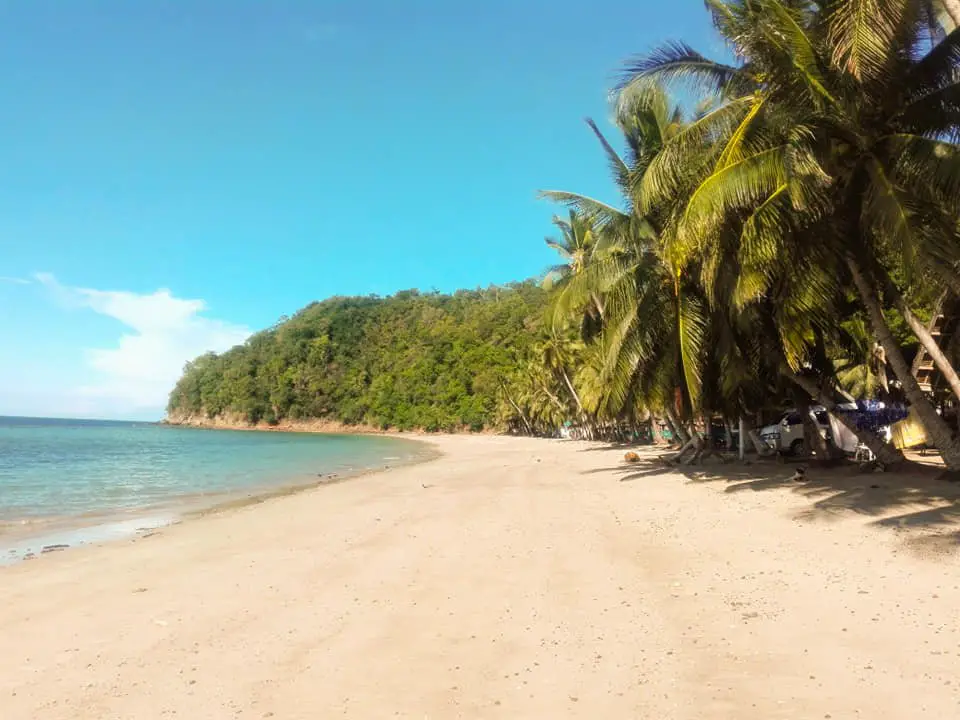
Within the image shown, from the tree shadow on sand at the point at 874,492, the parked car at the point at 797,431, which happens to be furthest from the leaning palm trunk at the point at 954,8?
the parked car at the point at 797,431

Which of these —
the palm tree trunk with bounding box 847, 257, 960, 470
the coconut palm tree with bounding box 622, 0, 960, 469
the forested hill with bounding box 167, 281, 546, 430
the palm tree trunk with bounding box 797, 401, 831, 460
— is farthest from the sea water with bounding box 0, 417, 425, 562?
the forested hill with bounding box 167, 281, 546, 430

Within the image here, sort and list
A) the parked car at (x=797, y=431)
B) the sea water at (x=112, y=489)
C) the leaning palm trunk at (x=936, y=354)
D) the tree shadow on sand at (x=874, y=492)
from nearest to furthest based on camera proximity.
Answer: the tree shadow on sand at (x=874, y=492)
the leaning palm trunk at (x=936, y=354)
the sea water at (x=112, y=489)
the parked car at (x=797, y=431)

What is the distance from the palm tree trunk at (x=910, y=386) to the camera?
9.90 m

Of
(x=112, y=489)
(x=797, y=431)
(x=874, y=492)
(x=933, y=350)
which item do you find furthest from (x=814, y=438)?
(x=112, y=489)

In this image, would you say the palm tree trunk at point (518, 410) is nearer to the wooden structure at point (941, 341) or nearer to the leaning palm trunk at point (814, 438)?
the wooden structure at point (941, 341)

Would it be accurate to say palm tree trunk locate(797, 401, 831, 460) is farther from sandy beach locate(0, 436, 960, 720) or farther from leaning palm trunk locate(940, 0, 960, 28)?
leaning palm trunk locate(940, 0, 960, 28)

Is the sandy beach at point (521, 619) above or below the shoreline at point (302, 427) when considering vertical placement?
below

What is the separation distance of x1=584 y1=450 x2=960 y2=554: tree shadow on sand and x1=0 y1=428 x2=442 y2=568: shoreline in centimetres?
1036

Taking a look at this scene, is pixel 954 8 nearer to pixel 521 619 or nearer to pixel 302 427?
pixel 521 619

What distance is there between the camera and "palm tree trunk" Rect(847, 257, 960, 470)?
990 centimetres

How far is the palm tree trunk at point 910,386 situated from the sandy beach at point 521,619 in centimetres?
82

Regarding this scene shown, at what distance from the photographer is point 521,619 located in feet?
16.9

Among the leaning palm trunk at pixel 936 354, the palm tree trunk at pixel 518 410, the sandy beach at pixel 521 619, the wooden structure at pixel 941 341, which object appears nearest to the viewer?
the sandy beach at pixel 521 619

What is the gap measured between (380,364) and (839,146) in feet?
379
